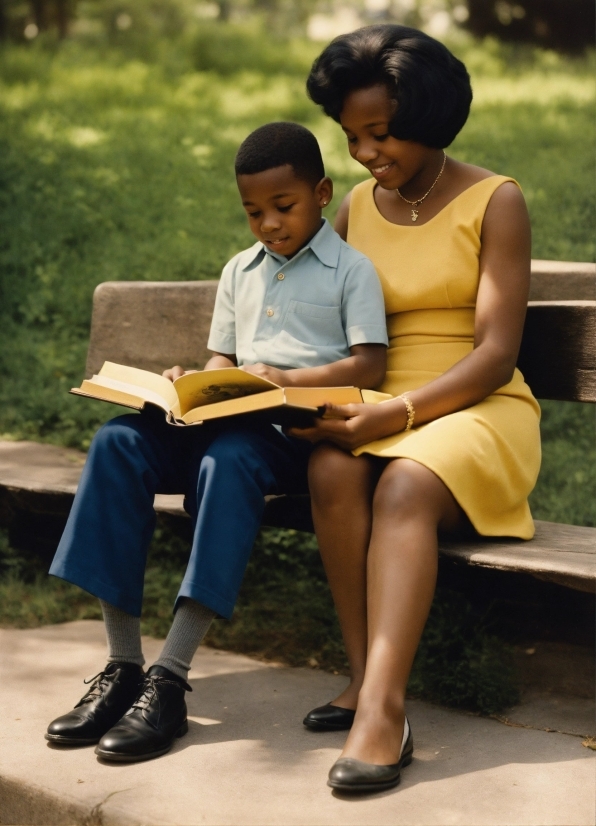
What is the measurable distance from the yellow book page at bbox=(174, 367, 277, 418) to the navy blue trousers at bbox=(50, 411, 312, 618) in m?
0.08

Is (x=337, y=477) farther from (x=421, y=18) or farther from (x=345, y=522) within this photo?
(x=421, y=18)

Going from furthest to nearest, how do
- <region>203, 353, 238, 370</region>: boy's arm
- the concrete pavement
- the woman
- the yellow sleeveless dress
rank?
<region>203, 353, 238, 370</region>: boy's arm → the yellow sleeveless dress → the woman → the concrete pavement

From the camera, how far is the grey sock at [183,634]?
8.64ft

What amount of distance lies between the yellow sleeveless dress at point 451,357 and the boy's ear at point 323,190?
220 mm

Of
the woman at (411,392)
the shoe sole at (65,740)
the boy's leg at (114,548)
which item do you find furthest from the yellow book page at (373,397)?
the shoe sole at (65,740)

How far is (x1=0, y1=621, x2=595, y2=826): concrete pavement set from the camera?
2275 millimetres

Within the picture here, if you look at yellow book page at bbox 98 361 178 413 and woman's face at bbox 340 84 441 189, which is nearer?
yellow book page at bbox 98 361 178 413

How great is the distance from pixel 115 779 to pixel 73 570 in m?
0.52

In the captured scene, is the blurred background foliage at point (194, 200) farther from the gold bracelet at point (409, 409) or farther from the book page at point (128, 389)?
the book page at point (128, 389)

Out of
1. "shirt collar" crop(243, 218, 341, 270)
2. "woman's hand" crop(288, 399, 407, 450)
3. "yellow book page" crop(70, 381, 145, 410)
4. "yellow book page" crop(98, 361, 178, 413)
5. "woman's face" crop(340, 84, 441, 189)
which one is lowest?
"woman's hand" crop(288, 399, 407, 450)

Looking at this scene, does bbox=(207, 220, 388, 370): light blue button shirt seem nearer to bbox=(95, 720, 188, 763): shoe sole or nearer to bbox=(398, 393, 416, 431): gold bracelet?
bbox=(398, 393, 416, 431): gold bracelet

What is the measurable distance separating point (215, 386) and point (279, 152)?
729 mm

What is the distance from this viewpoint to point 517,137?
24.8 feet

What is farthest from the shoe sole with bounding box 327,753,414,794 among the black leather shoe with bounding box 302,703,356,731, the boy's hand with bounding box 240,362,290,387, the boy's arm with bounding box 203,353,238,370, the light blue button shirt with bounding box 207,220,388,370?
the boy's arm with bounding box 203,353,238,370
